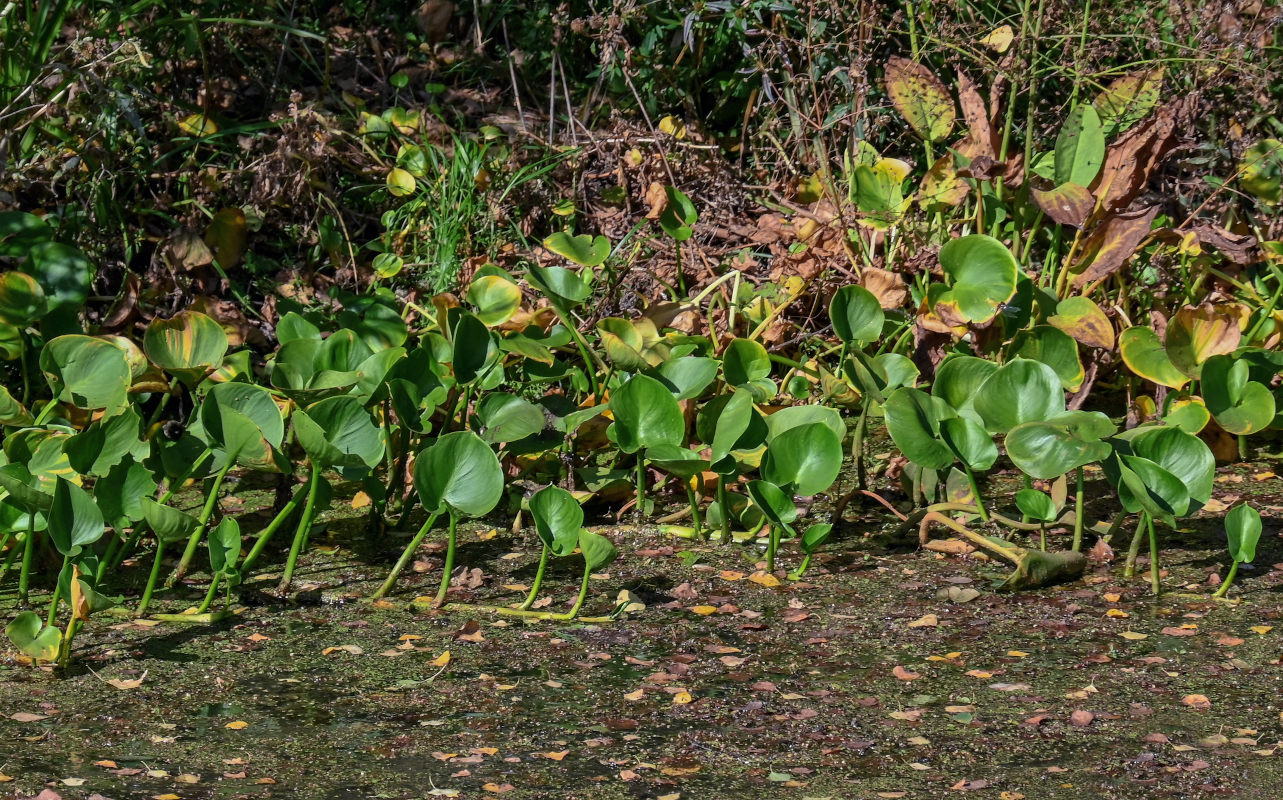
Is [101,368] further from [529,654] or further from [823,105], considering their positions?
[823,105]

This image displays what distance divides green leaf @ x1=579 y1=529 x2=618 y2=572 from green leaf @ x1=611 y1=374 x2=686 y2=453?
315 mm

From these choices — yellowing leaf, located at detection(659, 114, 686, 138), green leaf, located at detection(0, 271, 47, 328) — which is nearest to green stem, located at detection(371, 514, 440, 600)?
green leaf, located at detection(0, 271, 47, 328)

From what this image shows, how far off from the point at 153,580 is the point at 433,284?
5.06 feet

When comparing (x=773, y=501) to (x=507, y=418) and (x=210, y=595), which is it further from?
(x=210, y=595)

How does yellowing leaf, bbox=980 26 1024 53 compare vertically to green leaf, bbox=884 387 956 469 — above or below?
above

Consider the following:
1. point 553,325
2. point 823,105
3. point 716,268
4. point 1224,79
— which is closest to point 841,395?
point 553,325

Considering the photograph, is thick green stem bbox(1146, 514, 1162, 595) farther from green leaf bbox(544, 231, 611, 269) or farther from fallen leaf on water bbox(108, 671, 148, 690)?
fallen leaf on water bbox(108, 671, 148, 690)

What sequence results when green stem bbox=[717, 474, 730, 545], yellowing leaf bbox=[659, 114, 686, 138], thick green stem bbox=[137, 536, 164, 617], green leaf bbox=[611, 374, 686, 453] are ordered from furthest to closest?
yellowing leaf bbox=[659, 114, 686, 138] < green stem bbox=[717, 474, 730, 545] < green leaf bbox=[611, 374, 686, 453] < thick green stem bbox=[137, 536, 164, 617]

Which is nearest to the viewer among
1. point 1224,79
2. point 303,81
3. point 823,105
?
point 1224,79

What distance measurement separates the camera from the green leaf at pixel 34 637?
200 cm

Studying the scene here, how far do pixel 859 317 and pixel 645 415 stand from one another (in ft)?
1.71

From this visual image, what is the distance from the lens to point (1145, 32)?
11.8 ft

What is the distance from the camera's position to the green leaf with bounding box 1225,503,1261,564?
225 cm

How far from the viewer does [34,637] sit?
2012mm
